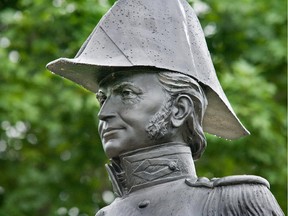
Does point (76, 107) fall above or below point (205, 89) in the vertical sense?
below

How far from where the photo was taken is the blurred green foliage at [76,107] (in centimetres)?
1510

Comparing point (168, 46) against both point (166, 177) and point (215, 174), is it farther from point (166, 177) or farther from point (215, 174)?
point (215, 174)

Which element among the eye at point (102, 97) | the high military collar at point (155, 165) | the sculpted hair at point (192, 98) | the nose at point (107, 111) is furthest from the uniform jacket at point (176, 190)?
the eye at point (102, 97)

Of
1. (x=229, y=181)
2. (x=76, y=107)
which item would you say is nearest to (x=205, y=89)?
(x=229, y=181)

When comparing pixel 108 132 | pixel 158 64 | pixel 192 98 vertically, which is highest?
pixel 158 64

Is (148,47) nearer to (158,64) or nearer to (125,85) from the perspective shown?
(158,64)

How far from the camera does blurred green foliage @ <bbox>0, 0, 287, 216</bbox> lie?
15102 mm

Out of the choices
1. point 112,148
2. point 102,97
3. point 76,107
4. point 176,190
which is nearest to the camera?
point 176,190

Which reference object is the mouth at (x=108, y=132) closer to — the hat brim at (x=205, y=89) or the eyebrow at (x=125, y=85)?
the eyebrow at (x=125, y=85)

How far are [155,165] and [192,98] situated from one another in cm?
45

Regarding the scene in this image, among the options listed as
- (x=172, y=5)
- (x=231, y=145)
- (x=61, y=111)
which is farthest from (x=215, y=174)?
(x=172, y=5)

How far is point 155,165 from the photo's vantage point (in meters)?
7.63

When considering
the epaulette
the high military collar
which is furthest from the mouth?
the epaulette

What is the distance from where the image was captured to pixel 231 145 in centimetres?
1552
